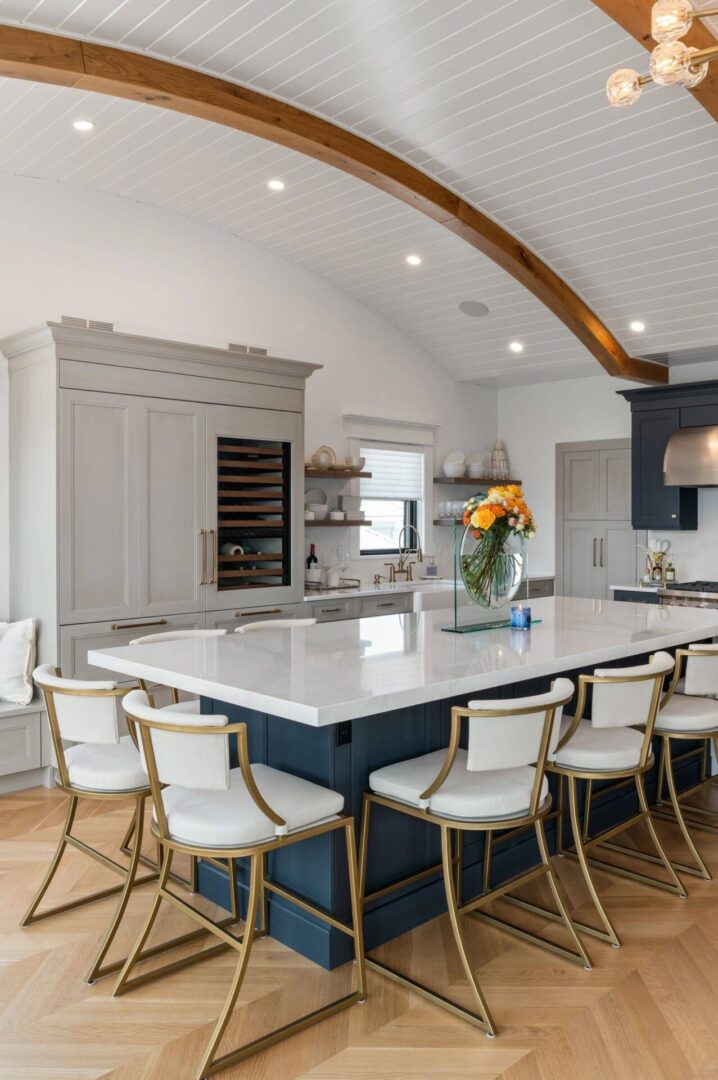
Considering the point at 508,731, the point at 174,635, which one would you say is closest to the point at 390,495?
the point at 174,635

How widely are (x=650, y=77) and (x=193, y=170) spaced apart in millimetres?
3514

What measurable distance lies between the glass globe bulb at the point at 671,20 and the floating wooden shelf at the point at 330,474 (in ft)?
14.2

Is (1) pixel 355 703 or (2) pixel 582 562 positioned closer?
(1) pixel 355 703

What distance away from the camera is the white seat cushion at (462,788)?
7.99 feet

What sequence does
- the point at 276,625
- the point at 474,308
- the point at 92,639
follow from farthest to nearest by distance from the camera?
the point at 474,308, the point at 92,639, the point at 276,625

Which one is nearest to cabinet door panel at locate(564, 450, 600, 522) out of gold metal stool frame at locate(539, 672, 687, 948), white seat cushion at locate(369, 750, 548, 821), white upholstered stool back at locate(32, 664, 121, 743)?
gold metal stool frame at locate(539, 672, 687, 948)

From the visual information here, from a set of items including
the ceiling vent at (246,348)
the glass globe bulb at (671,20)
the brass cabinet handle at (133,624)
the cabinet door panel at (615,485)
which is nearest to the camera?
the glass globe bulb at (671,20)

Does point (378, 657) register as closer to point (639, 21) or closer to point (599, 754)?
point (599, 754)

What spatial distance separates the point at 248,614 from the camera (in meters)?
5.27

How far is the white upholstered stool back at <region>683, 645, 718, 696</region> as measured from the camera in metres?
3.36

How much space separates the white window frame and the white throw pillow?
2.96m

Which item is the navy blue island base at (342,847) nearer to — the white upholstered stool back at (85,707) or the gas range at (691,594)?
the white upholstered stool back at (85,707)

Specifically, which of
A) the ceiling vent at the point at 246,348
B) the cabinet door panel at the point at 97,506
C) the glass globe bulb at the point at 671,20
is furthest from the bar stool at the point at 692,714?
the ceiling vent at the point at 246,348

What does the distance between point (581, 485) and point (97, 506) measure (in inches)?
183
